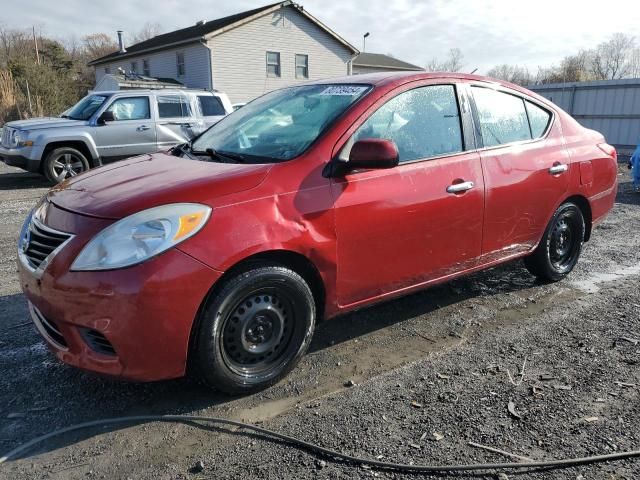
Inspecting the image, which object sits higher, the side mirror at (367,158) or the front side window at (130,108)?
the front side window at (130,108)

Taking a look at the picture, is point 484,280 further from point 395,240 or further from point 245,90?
point 245,90

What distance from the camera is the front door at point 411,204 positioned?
3.20 m

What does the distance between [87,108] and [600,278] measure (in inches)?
396

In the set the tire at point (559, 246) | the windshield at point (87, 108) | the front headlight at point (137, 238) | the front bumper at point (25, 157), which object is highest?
the windshield at point (87, 108)

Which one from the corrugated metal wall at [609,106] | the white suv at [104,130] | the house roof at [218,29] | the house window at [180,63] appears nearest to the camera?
the white suv at [104,130]

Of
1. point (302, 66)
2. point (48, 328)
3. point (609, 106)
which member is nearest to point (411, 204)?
A: point (48, 328)

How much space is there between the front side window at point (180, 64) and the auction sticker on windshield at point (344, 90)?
28.4 metres

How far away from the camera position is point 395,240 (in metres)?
3.38

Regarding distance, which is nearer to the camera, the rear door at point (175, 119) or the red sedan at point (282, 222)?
the red sedan at point (282, 222)

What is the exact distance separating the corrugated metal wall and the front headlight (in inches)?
609

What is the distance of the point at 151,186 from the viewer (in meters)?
2.85

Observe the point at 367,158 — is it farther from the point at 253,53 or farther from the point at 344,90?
the point at 253,53

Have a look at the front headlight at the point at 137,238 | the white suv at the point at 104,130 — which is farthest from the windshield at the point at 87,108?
the front headlight at the point at 137,238

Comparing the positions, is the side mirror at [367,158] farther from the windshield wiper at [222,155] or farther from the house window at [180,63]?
the house window at [180,63]
